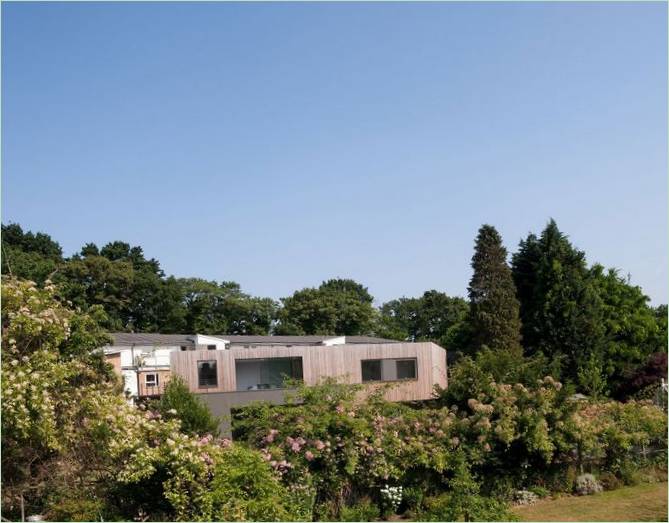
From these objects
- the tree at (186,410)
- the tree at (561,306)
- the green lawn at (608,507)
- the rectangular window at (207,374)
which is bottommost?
the green lawn at (608,507)

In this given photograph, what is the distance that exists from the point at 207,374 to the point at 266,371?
95.9 inches

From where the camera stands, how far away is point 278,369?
85.9 ft

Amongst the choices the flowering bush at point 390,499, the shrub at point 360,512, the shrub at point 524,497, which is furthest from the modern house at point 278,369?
the shrub at point 360,512

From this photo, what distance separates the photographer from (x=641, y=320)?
127 feet

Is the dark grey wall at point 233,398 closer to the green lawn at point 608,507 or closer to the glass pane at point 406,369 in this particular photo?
the glass pane at point 406,369

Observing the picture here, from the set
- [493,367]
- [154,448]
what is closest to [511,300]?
[493,367]

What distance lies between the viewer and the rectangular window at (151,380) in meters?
29.4

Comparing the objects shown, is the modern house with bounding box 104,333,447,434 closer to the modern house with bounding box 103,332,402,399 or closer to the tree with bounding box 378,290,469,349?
the modern house with bounding box 103,332,402,399

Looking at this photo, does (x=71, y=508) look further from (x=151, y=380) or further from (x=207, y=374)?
(x=151, y=380)

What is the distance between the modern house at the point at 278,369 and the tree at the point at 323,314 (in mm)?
30752

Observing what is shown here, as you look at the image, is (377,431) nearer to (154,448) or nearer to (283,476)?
(283,476)

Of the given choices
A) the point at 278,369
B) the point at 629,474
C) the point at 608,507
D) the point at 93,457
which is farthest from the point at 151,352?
the point at 608,507

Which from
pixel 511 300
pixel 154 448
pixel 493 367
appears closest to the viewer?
pixel 154 448

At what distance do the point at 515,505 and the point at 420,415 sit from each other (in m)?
2.96
